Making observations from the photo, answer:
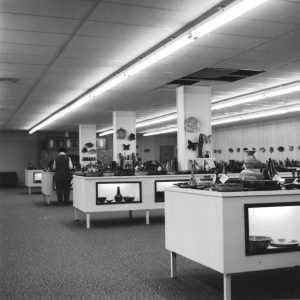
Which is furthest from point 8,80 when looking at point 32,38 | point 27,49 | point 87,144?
point 87,144

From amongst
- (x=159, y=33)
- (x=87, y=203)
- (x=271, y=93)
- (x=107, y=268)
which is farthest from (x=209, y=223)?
(x=271, y=93)

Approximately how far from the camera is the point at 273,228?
4309 millimetres

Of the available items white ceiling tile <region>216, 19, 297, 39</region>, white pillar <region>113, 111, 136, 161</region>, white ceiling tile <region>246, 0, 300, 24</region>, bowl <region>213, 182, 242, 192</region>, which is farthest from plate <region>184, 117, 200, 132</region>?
bowl <region>213, 182, 242, 192</region>

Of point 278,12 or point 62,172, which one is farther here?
point 62,172

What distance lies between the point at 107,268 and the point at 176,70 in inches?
197

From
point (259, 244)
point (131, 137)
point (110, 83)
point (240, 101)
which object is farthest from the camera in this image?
point (131, 137)

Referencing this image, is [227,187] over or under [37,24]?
under

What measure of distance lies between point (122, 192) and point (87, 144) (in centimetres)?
1211

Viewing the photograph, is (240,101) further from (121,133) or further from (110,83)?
(110,83)

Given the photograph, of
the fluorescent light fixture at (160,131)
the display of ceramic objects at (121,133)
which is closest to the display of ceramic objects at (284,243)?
the display of ceramic objects at (121,133)

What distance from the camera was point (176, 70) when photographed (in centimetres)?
913

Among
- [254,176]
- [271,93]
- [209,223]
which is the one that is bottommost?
[209,223]

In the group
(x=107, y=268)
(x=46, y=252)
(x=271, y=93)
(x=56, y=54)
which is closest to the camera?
(x=107, y=268)

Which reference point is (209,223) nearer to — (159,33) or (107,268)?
(107,268)
